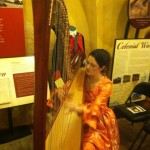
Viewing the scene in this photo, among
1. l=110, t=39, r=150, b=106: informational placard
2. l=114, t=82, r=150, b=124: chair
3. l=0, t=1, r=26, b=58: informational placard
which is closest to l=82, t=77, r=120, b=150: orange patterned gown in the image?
l=114, t=82, r=150, b=124: chair

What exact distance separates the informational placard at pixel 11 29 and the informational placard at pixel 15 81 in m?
0.25

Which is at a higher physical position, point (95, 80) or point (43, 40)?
point (43, 40)

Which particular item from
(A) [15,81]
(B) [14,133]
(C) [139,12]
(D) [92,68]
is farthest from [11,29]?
(C) [139,12]

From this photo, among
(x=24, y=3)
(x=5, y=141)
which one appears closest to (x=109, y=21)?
(x=24, y=3)

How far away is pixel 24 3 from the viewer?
2.18m

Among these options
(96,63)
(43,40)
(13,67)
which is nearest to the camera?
(43,40)

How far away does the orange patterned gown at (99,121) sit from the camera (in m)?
1.37

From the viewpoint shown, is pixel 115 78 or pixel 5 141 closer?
pixel 5 141

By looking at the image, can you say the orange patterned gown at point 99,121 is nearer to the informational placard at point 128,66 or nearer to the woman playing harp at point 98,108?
the woman playing harp at point 98,108

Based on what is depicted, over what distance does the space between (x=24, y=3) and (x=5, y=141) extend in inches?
55.1

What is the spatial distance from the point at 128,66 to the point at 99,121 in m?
1.31

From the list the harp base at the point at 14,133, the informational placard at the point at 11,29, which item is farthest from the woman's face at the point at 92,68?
the harp base at the point at 14,133

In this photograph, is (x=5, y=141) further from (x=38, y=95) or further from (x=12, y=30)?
(x=38, y=95)

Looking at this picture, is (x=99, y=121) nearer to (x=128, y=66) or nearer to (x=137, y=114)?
(x=137, y=114)
